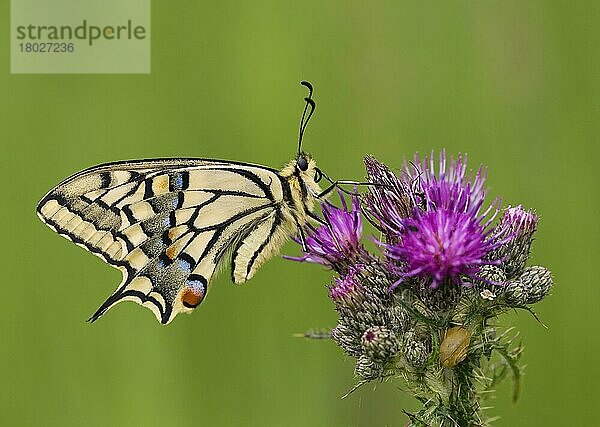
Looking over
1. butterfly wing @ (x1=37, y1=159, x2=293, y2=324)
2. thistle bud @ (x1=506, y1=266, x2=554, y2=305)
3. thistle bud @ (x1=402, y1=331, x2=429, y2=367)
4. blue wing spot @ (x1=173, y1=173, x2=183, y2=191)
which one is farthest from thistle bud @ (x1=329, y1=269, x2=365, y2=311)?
blue wing spot @ (x1=173, y1=173, x2=183, y2=191)

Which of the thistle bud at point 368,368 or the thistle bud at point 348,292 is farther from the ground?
the thistle bud at point 348,292

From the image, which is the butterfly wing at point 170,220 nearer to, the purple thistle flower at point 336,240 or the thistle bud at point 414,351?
the purple thistle flower at point 336,240

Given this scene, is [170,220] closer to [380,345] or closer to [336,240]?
[336,240]

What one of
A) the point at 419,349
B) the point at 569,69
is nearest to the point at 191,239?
the point at 419,349

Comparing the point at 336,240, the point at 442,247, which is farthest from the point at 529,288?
the point at 336,240

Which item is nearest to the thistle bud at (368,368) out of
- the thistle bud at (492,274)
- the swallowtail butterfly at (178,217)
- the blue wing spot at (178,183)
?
the thistle bud at (492,274)

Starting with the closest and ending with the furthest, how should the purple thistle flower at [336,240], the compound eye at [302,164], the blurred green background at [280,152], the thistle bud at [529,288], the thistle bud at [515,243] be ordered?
the thistle bud at [529,288], the thistle bud at [515,243], the purple thistle flower at [336,240], the compound eye at [302,164], the blurred green background at [280,152]
